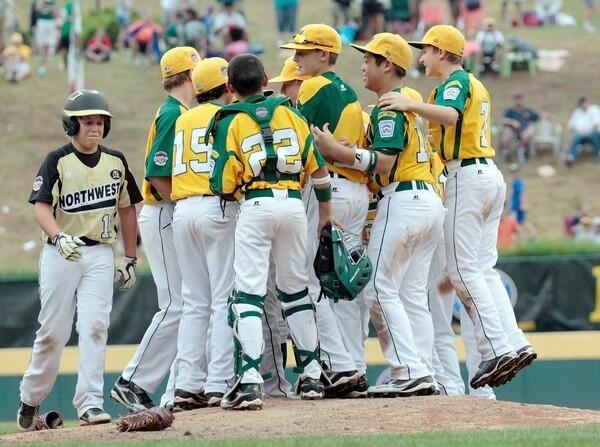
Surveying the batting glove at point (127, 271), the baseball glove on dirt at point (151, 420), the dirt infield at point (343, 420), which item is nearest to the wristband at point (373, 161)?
the dirt infield at point (343, 420)

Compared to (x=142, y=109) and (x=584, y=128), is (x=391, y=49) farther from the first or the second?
(x=142, y=109)

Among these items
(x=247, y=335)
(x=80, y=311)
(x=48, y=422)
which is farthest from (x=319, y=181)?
(x=48, y=422)

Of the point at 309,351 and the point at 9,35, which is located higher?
the point at 9,35

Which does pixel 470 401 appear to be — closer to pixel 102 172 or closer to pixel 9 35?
pixel 102 172

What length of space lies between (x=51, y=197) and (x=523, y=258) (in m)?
8.23

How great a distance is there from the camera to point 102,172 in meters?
9.83

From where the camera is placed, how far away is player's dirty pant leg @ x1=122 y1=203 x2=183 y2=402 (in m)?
10.2

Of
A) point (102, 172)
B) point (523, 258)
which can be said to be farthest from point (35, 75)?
point (102, 172)

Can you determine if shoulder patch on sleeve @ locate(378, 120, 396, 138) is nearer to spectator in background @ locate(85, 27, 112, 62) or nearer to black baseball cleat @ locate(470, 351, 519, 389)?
black baseball cleat @ locate(470, 351, 519, 389)

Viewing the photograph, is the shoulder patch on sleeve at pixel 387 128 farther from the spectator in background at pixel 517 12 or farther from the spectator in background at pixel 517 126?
the spectator in background at pixel 517 12

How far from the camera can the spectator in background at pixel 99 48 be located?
1469 inches

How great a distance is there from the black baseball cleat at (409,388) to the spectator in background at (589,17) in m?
31.8

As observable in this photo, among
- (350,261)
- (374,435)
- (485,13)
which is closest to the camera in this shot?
(374,435)

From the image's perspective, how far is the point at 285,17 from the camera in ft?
121
